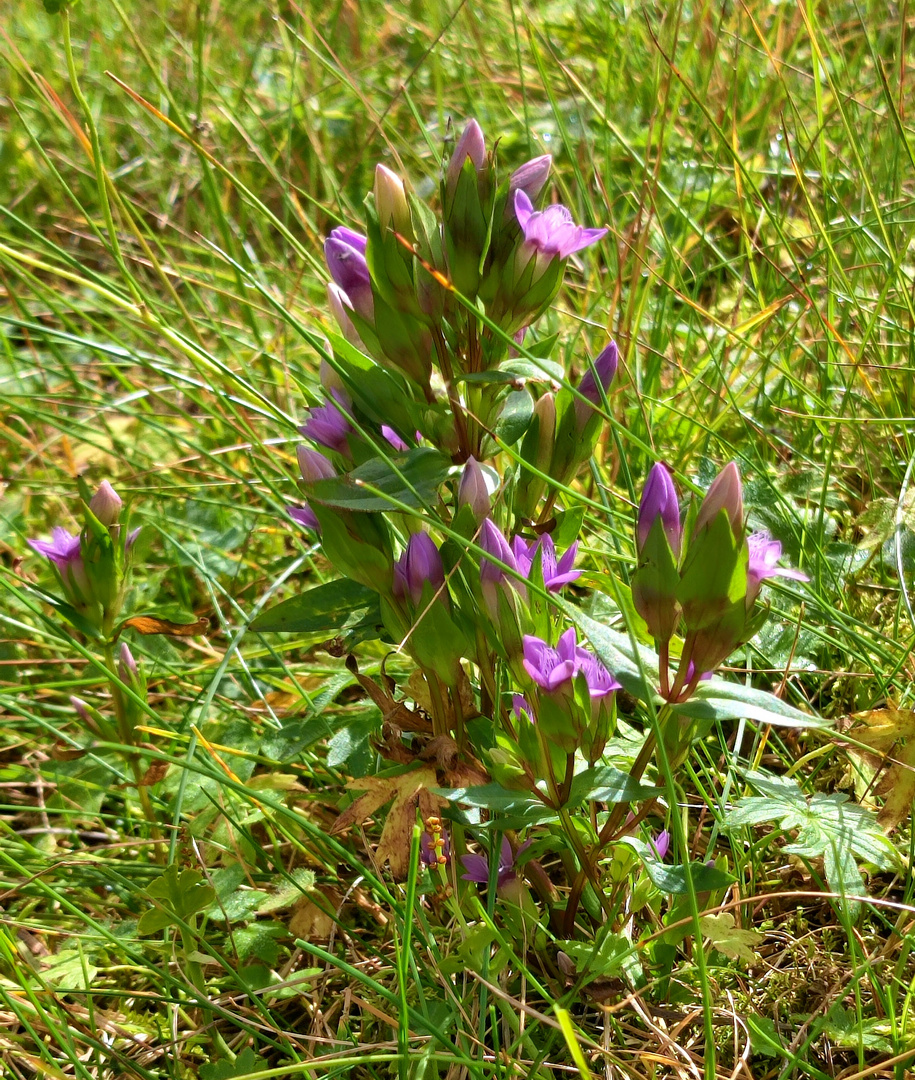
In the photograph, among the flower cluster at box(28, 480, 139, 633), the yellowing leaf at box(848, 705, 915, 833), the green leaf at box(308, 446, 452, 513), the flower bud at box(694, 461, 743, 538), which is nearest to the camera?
the flower bud at box(694, 461, 743, 538)

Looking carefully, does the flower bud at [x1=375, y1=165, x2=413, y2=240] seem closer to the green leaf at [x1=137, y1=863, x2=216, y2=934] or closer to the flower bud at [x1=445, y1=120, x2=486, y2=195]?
the flower bud at [x1=445, y1=120, x2=486, y2=195]

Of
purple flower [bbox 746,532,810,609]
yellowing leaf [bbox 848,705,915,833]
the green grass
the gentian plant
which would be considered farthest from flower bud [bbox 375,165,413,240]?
yellowing leaf [bbox 848,705,915,833]

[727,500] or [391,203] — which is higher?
[391,203]

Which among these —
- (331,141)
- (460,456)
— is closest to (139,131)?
(331,141)

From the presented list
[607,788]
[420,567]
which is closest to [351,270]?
[420,567]

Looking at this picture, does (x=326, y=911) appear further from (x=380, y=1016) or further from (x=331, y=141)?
(x=331, y=141)

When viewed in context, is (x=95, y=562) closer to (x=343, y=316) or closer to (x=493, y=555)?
(x=343, y=316)

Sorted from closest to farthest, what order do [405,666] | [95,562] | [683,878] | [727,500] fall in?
[727,500], [683,878], [95,562], [405,666]
